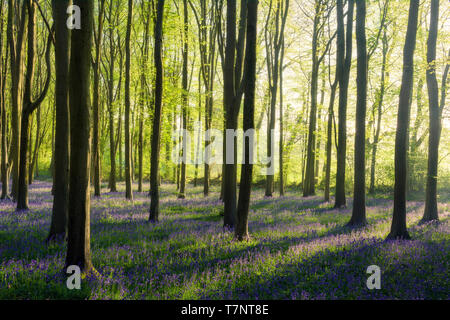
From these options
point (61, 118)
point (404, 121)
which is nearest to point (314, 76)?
point (404, 121)

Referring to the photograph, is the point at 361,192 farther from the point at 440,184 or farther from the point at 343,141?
the point at 440,184

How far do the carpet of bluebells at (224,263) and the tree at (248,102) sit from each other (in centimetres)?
67

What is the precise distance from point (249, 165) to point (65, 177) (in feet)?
15.2

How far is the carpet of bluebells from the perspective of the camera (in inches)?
160

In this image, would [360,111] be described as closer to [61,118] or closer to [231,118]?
[231,118]

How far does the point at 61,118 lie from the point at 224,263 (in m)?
5.09

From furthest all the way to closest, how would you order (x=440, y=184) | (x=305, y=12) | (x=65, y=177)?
(x=440, y=184) < (x=305, y=12) < (x=65, y=177)

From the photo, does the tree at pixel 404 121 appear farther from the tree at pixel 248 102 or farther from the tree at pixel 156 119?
the tree at pixel 156 119

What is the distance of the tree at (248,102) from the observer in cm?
690

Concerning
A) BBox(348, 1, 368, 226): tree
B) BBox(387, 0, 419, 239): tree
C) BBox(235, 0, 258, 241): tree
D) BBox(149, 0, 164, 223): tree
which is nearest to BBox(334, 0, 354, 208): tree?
BBox(348, 1, 368, 226): tree

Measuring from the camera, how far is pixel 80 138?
14.0 ft

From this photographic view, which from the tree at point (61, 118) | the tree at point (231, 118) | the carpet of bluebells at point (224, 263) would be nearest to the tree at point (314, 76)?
the tree at point (231, 118)

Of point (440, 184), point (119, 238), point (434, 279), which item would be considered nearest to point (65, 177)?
point (119, 238)
